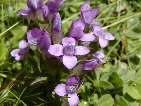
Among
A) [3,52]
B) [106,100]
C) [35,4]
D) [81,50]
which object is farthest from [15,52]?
[106,100]

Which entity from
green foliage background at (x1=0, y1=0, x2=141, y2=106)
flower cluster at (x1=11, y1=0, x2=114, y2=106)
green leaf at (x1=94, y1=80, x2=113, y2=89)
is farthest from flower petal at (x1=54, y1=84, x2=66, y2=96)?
green leaf at (x1=94, y1=80, x2=113, y2=89)

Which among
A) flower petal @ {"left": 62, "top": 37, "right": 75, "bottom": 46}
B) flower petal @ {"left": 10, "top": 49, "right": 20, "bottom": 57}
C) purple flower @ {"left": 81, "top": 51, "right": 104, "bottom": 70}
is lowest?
purple flower @ {"left": 81, "top": 51, "right": 104, "bottom": 70}

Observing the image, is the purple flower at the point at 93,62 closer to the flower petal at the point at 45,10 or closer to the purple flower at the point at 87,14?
the purple flower at the point at 87,14

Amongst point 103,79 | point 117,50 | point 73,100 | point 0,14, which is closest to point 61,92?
point 73,100

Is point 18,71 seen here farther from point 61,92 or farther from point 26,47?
point 61,92

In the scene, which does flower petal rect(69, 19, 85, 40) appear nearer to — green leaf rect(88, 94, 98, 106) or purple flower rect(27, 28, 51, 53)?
purple flower rect(27, 28, 51, 53)

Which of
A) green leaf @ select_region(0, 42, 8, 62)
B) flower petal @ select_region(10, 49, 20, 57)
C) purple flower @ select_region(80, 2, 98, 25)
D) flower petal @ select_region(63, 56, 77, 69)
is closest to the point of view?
flower petal @ select_region(63, 56, 77, 69)

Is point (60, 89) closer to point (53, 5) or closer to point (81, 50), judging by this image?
point (81, 50)

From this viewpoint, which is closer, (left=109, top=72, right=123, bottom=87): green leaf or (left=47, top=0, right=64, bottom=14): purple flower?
(left=47, top=0, right=64, bottom=14): purple flower
